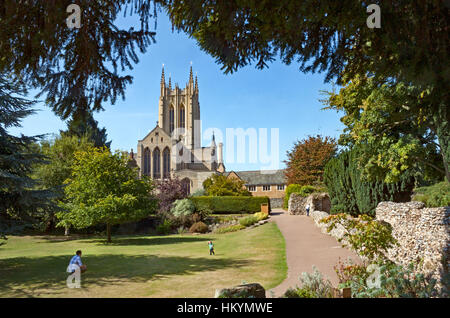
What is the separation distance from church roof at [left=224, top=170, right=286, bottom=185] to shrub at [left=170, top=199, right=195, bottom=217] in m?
29.0

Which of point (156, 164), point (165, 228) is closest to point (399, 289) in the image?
point (165, 228)

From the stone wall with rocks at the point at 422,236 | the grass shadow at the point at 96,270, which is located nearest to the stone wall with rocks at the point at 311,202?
the grass shadow at the point at 96,270

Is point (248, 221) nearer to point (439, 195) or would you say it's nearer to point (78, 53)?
point (439, 195)

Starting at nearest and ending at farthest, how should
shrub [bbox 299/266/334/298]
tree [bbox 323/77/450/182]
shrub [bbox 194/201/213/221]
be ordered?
shrub [bbox 299/266/334/298], tree [bbox 323/77/450/182], shrub [bbox 194/201/213/221]

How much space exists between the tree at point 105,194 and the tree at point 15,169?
744cm

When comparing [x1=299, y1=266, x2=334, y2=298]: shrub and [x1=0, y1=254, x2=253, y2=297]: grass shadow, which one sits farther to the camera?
[x1=0, y1=254, x2=253, y2=297]: grass shadow

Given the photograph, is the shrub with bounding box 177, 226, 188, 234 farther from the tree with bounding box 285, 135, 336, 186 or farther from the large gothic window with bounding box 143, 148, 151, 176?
the large gothic window with bounding box 143, 148, 151, 176

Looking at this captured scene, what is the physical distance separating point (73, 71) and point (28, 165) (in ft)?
35.1

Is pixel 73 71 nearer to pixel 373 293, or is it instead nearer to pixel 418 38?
pixel 418 38

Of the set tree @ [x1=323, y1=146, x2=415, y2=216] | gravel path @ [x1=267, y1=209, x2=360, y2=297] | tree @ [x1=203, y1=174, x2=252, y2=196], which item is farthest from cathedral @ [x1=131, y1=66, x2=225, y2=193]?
gravel path @ [x1=267, y1=209, x2=360, y2=297]

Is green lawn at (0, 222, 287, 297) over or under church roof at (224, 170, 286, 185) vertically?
under

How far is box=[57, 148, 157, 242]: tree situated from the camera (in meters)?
20.8

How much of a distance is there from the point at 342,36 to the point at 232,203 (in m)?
30.2

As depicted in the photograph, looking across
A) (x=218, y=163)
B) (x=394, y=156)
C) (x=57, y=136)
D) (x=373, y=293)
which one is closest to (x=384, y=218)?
(x=394, y=156)
